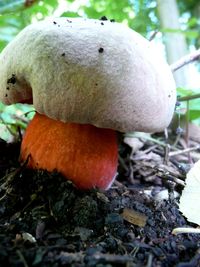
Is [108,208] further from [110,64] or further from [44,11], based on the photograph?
[44,11]

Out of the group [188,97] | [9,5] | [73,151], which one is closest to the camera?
[9,5]

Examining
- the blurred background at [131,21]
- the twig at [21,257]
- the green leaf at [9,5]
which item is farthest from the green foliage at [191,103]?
the twig at [21,257]

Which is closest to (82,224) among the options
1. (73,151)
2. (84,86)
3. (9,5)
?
(73,151)

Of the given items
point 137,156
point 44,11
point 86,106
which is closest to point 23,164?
point 86,106

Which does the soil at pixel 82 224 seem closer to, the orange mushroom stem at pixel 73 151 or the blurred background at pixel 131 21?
the orange mushroom stem at pixel 73 151

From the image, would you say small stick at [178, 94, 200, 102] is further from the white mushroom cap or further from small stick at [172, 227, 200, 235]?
small stick at [172, 227, 200, 235]

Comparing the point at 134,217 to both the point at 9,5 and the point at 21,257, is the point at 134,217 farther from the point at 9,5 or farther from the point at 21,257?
the point at 9,5
